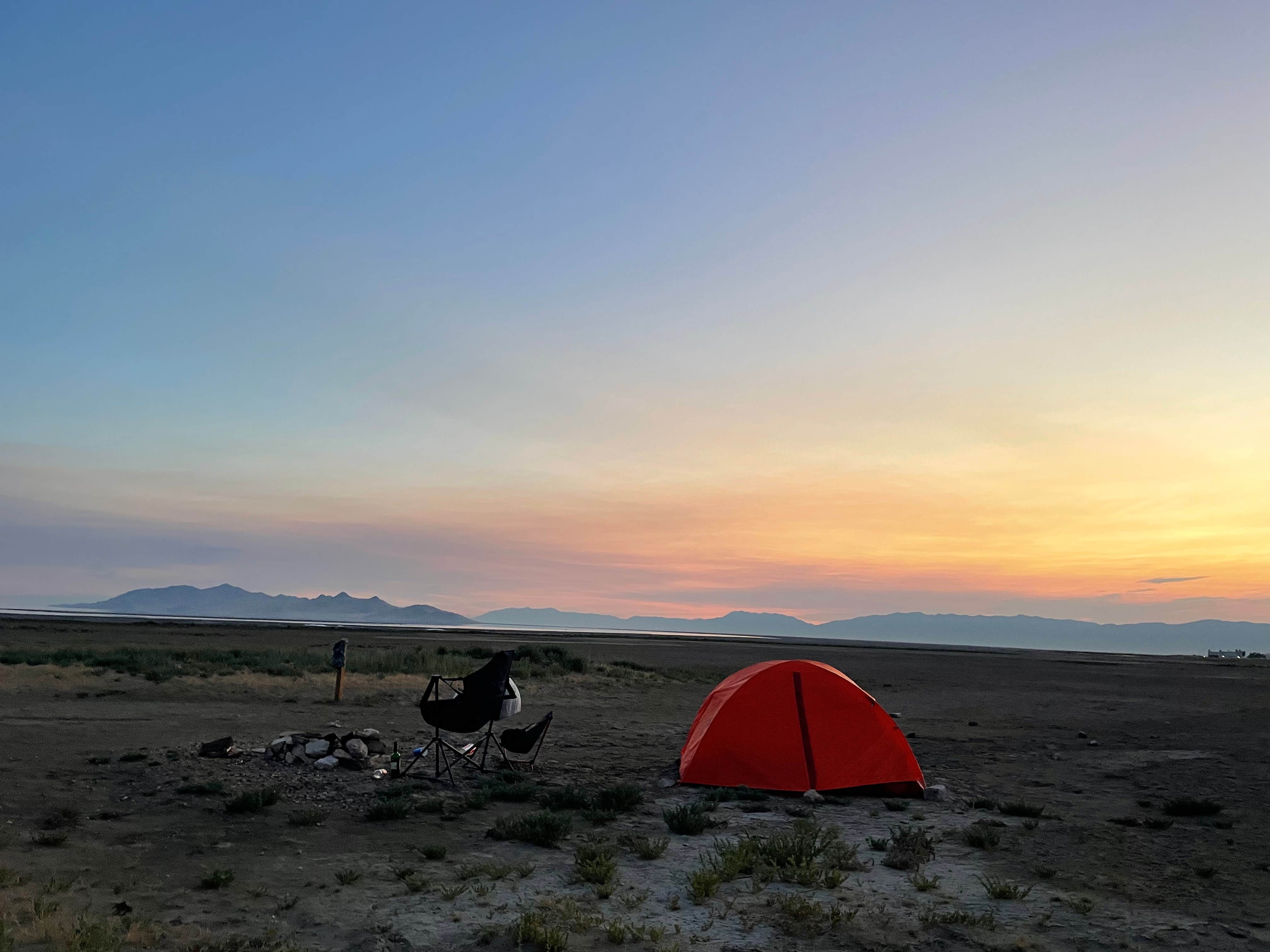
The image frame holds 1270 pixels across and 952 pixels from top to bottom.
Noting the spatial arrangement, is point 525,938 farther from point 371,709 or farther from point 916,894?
point 371,709

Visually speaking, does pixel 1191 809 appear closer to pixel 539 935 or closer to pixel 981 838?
pixel 981 838

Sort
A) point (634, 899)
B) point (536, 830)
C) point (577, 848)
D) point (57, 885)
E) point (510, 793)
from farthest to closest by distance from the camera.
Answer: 1. point (510, 793)
2. point (536, 830)
3. point (577, 848)
4. point (634, 899)
5. point (57, 885)

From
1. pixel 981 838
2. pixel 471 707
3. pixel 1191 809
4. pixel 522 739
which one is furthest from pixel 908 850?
pixel 471 707

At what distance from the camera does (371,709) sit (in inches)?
729

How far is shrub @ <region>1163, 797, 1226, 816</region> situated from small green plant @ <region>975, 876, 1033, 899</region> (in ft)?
14.6

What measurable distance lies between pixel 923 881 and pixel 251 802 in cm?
677

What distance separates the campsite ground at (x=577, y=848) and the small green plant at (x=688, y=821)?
0.12 meters

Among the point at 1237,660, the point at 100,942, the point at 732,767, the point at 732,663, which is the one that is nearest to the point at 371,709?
the point at 732,767

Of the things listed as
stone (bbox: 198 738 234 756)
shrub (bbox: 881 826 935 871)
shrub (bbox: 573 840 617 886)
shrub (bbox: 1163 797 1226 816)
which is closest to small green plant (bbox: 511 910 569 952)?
shrub (bbox: 573 840 617 886)

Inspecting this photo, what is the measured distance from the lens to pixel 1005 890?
21.5 ft

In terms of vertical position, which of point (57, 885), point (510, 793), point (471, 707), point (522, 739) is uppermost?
point (471, 707)

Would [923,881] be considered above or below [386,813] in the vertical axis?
above

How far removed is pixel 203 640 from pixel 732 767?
4811 centimetres

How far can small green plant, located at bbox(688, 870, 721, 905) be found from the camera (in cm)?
642
